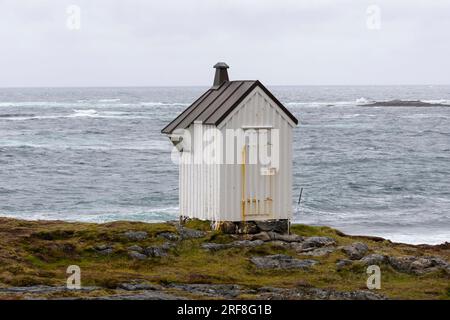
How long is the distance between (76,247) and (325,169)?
44170 mm

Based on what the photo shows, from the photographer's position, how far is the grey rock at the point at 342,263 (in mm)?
20406

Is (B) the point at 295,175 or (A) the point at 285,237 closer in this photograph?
(A) the point at 285,237

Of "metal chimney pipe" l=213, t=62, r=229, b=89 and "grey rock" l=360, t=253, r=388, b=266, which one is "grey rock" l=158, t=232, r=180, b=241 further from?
"metal chimney pipe" l=213, t=62, r=229, b=89

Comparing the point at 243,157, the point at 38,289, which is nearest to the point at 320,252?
the point at 243,157

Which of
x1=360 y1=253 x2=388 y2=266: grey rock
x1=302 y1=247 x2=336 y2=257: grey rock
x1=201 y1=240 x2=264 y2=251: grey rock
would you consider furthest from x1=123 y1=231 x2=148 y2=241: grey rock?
x1=360 y1=253 x2=388 y2=266: grey rock

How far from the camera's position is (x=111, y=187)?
5331cm

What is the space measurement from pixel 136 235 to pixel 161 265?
1.92 meters

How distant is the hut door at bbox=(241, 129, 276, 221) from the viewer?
22422 millimetres

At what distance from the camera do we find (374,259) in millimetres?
20656

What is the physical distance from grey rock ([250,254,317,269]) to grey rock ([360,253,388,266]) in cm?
120

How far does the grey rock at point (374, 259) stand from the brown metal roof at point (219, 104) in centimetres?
425

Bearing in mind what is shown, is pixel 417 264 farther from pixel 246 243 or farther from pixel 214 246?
pixel 214 246

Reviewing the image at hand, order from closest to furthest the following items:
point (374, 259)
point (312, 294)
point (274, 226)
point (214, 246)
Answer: point (312, 294) → point (374, 259) → point (214, 246) → point (274, 226)
